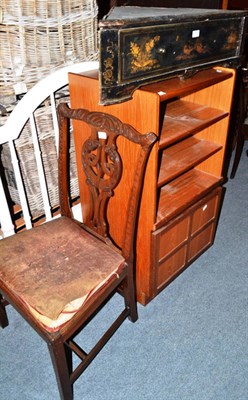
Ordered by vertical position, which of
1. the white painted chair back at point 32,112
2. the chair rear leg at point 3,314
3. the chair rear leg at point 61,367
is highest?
the white painted chair back at point 32,112

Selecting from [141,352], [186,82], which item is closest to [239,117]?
[186,82]

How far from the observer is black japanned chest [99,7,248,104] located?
42.5 inches

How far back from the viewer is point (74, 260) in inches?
52.2

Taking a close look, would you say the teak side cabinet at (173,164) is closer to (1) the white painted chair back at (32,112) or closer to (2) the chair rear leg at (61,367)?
(1) the white painted chair back at (32,112)

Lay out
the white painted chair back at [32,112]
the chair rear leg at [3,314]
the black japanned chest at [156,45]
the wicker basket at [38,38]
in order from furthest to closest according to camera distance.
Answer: the chair rear leg at [3,314], the white painted chair back at [32,112], the wicker basket at [38,38], the black japanned chest at [156,45]

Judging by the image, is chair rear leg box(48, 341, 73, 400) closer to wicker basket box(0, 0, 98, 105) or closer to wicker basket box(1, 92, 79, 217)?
wicker basket box(1, 92, 79, 217)

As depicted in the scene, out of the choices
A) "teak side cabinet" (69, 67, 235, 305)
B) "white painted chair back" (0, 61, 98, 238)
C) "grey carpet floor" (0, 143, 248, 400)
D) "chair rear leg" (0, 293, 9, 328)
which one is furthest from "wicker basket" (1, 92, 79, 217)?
"grey carpet floor" (0, 143, 248, 400)

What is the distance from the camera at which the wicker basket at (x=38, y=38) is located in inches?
51.1

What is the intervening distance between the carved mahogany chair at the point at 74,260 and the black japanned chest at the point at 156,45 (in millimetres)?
168

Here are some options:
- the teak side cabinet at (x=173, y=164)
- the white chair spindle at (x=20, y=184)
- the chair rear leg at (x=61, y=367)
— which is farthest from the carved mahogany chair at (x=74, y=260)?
the white chair spindle at (x=20, y=184)

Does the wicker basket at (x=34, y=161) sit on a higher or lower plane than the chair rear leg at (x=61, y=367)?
higher

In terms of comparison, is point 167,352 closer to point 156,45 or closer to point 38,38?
point 156,45

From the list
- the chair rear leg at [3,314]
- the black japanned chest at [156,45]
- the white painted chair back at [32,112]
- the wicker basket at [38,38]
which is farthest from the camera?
the chair rear leg at [3,314]

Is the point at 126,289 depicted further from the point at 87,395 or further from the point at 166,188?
the point at 166,188
